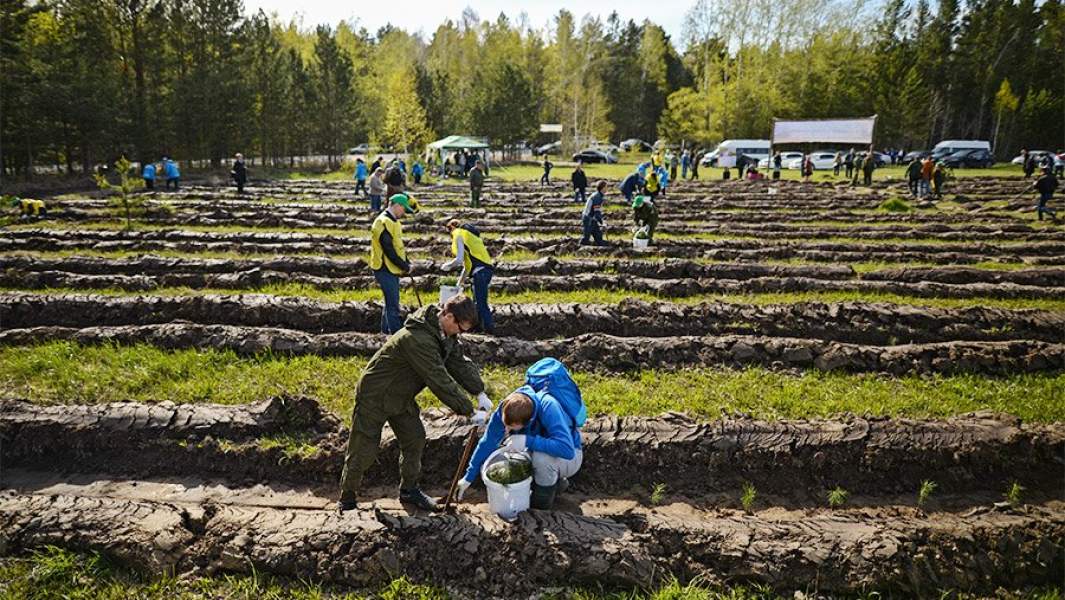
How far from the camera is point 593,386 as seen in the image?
21.8 feet

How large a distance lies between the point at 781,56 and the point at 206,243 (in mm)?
46717

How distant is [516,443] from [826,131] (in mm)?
30215

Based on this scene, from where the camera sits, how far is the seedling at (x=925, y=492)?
4957 mm

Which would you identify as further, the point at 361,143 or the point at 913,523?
the point at 361,143

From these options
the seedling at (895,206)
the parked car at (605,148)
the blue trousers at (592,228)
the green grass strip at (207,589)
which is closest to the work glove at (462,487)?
the green grass strip at (207,589)

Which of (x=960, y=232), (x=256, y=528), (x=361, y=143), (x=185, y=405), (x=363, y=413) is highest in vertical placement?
(x=361, y=143)

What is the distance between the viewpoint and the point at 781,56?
152 ft

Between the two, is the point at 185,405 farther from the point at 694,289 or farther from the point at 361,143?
the point at 361,143

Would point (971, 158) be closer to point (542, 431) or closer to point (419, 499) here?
point (542, 431)

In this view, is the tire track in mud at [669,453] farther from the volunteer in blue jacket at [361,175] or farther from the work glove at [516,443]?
the volunteer in blue jacket at [361,175]

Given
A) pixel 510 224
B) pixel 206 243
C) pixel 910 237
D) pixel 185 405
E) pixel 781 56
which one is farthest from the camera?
pixel 781 56

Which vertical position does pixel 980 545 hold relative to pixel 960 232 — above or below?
below

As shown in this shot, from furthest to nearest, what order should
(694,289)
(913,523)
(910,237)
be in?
(910,237) → (694,289) → (913,523)

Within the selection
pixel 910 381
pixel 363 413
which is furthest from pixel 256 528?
pixel 910 381
